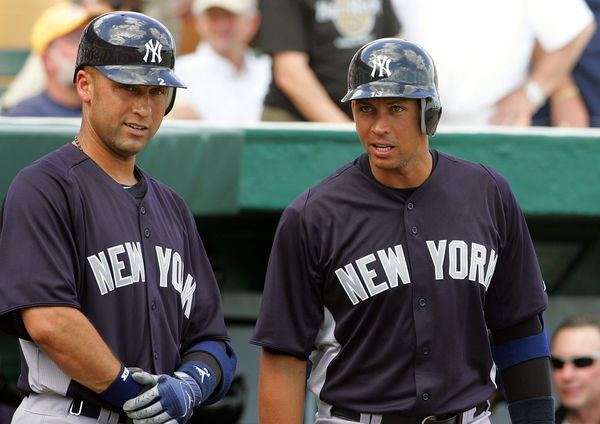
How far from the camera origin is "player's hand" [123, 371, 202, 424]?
2756mm

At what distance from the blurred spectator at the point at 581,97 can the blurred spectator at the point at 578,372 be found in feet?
3.33

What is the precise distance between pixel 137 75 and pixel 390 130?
678 mm

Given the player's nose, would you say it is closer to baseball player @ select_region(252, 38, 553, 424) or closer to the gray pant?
baseball player @ select_region(252, 38, 553, 424)

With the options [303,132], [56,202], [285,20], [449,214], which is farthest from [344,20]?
[56,202]

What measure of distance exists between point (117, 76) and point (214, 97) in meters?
2.77

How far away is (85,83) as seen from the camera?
117 inches

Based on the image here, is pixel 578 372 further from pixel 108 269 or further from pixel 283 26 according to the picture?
pixel 108 269

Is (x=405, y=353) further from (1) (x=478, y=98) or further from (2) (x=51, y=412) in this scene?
(1) (x=478, y=98)

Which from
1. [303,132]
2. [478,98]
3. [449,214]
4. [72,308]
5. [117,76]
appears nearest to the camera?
[72,308]

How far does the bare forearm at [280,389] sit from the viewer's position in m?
3.12

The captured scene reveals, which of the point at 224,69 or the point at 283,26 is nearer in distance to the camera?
the point at 283,26

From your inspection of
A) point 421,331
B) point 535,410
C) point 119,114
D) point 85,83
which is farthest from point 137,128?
point 535,410

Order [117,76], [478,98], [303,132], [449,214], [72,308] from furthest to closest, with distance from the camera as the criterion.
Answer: [478,98]
[303,132]
[449,214]
[117,76]
[72,308]

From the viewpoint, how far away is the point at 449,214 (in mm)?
3123
